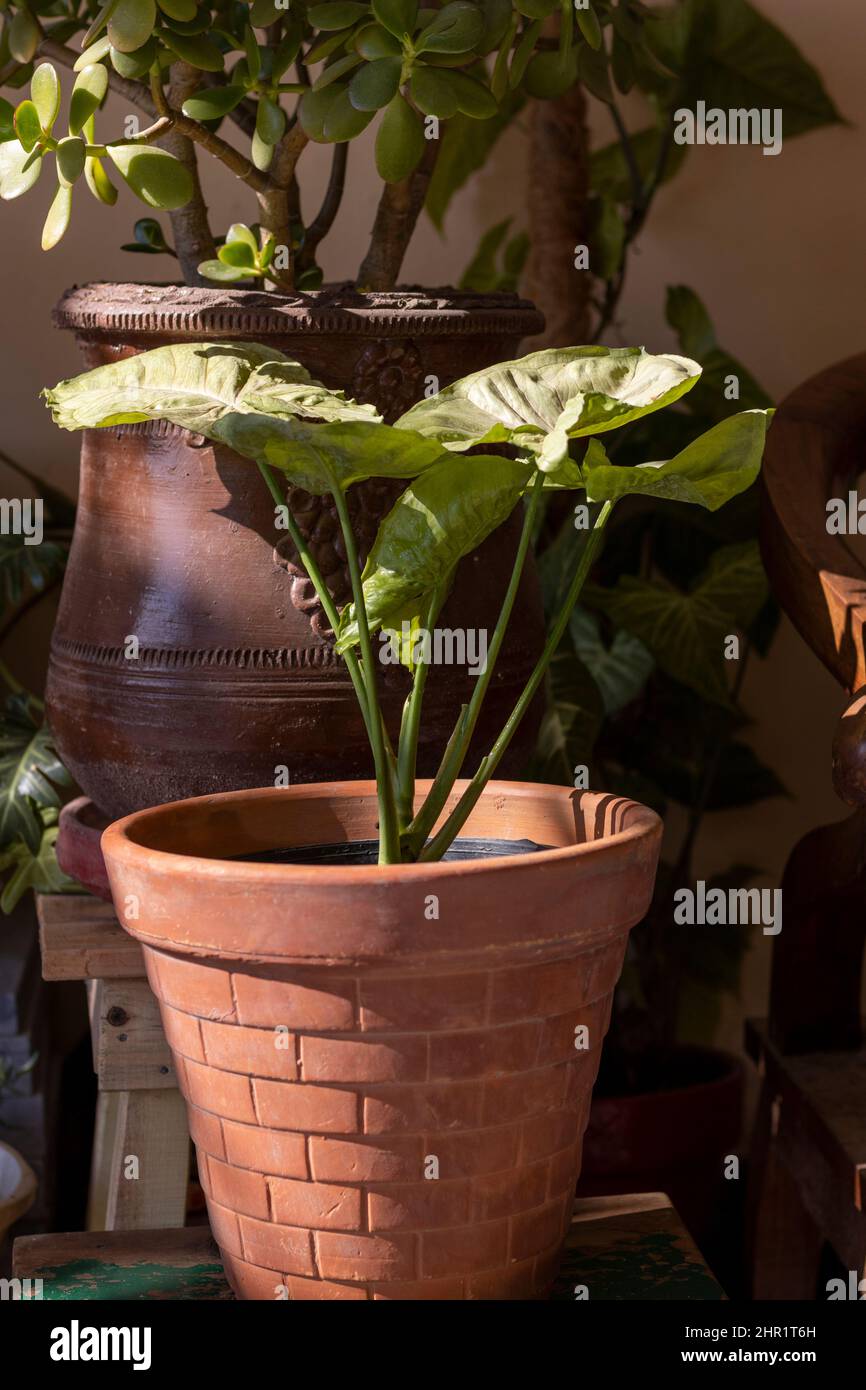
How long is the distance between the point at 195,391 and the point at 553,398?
0.67 ft

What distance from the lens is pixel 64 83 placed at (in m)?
1.70

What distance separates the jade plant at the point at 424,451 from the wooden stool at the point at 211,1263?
0.95ft

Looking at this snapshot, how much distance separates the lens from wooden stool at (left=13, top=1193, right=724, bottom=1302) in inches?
33.6

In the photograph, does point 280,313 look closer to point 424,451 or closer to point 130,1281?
point 424,451

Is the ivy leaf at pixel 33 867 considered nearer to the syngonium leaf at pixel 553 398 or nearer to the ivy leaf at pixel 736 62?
the syngonium leaf at pixel 553 398

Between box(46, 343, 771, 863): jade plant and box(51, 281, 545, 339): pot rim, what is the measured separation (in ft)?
0.37

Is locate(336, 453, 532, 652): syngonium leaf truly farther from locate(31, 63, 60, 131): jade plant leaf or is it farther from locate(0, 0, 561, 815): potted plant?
locate(31, 63, 60, 131): jade plant leaf

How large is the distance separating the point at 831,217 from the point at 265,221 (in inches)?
43.1

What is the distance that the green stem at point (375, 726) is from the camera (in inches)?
30.1

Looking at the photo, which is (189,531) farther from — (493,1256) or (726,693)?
(726,693)

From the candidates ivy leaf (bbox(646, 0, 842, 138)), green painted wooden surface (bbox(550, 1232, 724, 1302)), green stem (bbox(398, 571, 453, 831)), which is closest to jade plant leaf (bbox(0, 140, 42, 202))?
green stem (bbox(398, 571, 453, 831))

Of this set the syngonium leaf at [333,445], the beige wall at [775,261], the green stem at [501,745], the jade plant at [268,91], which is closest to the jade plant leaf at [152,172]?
the jade plant at [268,91]

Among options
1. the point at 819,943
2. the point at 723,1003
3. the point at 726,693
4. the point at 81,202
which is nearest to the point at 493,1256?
the point at 819,943

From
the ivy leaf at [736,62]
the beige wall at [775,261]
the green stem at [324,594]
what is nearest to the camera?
the green stem at [324,594]
